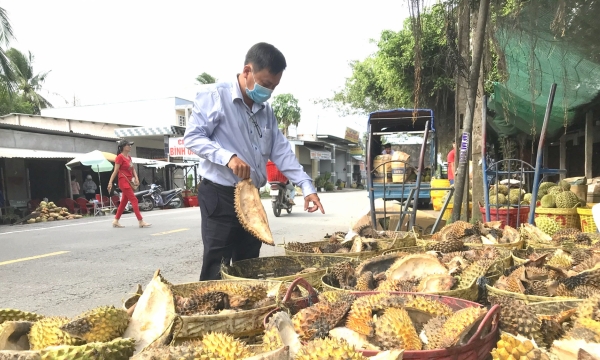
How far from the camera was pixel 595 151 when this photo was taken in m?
10.4

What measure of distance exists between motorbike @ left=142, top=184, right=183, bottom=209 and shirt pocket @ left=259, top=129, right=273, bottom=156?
17.0m

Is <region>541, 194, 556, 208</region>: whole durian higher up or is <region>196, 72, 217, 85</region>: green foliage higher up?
<region>196, 72, 217, 85</region>: green foliage

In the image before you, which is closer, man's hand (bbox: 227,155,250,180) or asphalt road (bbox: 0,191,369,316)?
man's hand (bbox: 227,155,250,180)

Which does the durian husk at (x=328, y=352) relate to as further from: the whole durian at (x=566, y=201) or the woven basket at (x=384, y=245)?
the whole durian at (x=566, y=201)

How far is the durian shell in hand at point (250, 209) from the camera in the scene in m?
2.51

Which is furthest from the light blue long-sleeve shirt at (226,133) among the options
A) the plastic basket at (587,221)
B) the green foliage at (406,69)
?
the green foliage at (406,69)

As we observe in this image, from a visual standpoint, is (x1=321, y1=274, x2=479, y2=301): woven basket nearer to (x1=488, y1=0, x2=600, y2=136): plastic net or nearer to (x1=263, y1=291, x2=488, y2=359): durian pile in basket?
(x1=263, y1=291, x2=488, y2=359): durian pile in basket

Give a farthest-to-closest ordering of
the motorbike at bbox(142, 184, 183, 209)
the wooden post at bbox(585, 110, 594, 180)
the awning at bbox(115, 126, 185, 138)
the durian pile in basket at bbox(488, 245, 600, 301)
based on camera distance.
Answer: the awning at bbox(115, 126, 185, 138) < the motorbike at bbox(142, 184, 183, 209) < the wooden post at bbox(585, 110, 594, 180) < the durian pile in basket at bbox(488, 245, 600, 301)

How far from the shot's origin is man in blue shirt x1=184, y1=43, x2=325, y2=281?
2656mm

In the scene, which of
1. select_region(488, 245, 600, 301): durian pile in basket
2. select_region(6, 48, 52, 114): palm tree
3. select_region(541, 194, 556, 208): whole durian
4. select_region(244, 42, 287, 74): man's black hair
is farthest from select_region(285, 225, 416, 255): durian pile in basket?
select_region(6, 48, 52, 114): palm tree

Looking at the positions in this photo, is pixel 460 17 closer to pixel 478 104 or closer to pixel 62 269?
pixel 478 104

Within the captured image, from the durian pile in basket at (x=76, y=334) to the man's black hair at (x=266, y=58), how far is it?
1654mm

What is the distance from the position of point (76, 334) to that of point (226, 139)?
164 cm

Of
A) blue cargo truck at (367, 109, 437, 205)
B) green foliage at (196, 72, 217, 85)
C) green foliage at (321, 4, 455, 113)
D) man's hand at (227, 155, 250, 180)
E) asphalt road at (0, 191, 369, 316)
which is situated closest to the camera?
man's hand at (227, 155, 250, 180)
